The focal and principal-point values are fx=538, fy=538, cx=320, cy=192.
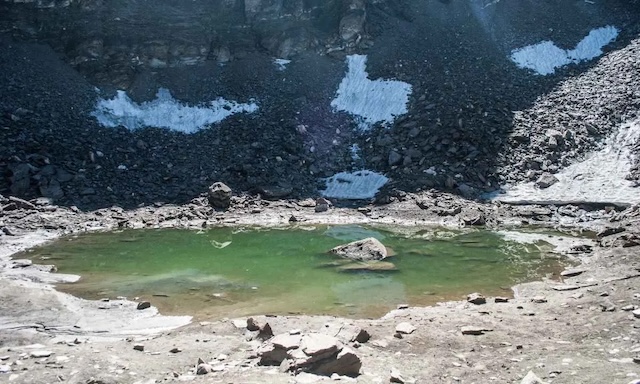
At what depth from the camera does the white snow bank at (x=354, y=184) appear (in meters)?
28.7

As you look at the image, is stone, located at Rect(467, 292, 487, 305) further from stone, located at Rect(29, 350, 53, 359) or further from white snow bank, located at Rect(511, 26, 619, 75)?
white snow bank, located at Rect(511, 26, 619, 75)

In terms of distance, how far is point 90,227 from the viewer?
23094 millimetres

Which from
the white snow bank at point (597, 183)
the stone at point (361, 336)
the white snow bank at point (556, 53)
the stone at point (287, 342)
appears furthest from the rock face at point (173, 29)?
the stone at point (287, 342)

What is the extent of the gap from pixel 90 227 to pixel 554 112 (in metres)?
26.0

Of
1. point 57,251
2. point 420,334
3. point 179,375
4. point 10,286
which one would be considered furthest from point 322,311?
point 57,251

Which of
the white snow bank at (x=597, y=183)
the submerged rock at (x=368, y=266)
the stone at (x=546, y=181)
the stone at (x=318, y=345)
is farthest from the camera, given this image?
the stone at (x=546, y=181)

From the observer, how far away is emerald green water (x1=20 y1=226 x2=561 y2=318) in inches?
516

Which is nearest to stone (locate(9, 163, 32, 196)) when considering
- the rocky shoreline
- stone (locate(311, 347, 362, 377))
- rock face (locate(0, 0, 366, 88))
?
the rocky shoreline

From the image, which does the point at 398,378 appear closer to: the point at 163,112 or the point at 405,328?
the point at 405,328

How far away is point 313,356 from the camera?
7.42 meters

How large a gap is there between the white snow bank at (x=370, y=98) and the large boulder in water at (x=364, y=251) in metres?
16.8

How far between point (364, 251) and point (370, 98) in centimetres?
2028

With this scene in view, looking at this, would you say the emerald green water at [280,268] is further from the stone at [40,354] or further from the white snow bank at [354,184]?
the white snow bank at [354,184]

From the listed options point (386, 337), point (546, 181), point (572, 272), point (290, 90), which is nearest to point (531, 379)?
point (386, 337)
